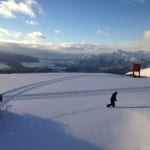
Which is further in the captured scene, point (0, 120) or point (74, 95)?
point (74, 95)

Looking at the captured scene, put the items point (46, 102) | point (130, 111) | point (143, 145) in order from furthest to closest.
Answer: point (46, 102) < point (130, 111) < point (143, 145)

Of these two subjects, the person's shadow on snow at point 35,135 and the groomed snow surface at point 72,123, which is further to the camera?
the groomed snow surface at point 72,123

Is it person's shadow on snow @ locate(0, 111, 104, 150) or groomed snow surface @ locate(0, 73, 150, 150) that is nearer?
person's shadow on snow @ locate(0, 111, 104, 150)

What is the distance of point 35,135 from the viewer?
15133mm

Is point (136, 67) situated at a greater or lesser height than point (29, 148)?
greater

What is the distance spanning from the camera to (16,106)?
2166cm

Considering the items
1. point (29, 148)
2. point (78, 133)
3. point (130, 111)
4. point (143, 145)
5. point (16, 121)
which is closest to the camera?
→ point (29, 148)

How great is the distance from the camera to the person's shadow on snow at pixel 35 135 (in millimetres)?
13641

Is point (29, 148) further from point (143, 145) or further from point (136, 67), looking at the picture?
point (136, 67)

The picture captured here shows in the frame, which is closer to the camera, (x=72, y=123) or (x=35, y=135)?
(x=35, y=135)

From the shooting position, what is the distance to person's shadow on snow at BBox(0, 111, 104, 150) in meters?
13.6

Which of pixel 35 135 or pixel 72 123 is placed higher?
pixel 72 123

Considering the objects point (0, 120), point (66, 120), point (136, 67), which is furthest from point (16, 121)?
point (136, 67)

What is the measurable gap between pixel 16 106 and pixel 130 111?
7879mm
